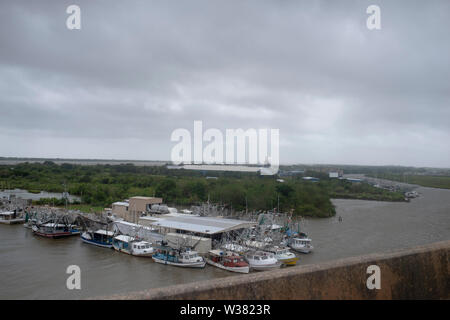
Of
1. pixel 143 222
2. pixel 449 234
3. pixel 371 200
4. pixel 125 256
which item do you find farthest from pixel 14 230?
pixel 371 200

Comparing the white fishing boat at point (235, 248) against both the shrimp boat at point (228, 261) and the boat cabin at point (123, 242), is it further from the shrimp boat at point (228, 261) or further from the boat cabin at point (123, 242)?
the boat cabin at point (123, 242)

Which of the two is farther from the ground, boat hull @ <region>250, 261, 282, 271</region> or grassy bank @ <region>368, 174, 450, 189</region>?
grassy bank @ <region>368, 174, 450, 189</region>

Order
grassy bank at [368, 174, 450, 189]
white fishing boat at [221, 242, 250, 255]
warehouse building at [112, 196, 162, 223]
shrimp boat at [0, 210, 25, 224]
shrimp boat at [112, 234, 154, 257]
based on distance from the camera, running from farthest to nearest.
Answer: grassy bank at [368, 174, 450, 189], shrimp boat at [0, 210, 25, 224], warehouse building at [112, 196, 162, 223], shrimp boat at [112, 234, 154, 257], white fishing boat at [221, 242, 250, 255]

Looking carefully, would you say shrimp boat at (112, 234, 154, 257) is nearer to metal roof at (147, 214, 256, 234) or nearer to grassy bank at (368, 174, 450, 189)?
metal roof at (147, 214, 256, 234)

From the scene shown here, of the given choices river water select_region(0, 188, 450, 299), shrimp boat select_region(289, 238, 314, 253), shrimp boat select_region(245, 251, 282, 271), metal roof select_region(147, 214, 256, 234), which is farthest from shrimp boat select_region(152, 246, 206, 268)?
shrimp boat select_region(289, 238, 314, 253)

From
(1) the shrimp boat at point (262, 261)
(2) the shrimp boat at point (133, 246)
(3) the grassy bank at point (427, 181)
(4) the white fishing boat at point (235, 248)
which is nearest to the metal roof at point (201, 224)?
(4) the white fishing boat at point (235, 248)
